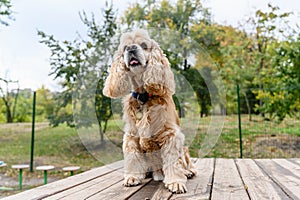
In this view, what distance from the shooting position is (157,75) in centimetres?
225

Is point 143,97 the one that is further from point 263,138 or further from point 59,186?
point 263,138

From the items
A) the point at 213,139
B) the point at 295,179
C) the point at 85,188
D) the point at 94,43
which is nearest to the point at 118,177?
the point at 85,188

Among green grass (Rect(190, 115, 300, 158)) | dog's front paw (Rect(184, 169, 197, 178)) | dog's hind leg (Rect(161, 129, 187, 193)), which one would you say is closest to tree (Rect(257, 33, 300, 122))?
green grass (Rect(190, 115, 300, 158))

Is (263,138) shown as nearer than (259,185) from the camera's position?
No

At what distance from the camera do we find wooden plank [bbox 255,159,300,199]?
212 cm

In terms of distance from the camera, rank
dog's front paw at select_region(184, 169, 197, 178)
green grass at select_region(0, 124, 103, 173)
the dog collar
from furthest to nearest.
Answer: green grass at select_region(0, 124, 103, 173) < dog's front paw at select_region(184, 169, 197, 178) < the dog collar

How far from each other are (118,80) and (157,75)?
1.12 ft

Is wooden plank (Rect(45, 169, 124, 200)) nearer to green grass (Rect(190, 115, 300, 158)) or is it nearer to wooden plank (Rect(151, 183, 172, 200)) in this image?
wooden plank (Rect(151, 183, 172, 200))

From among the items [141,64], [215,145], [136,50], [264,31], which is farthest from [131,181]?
[264,31]

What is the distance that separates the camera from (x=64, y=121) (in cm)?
761

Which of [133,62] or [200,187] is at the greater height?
[133,62]

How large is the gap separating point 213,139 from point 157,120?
1.36 meters

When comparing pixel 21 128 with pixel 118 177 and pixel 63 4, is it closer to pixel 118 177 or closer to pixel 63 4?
pixel 63 4

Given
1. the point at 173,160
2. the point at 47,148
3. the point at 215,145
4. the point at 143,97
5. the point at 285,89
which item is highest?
the point at 285,89
